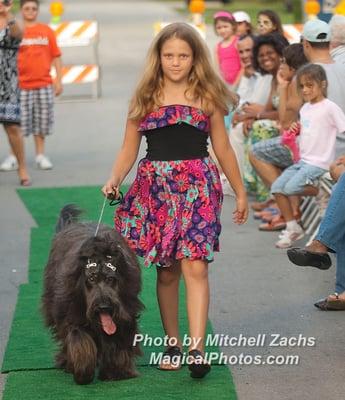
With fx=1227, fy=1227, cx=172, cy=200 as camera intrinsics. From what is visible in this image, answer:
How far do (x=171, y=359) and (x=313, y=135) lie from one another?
3.43 m

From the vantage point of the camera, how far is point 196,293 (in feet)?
22.1

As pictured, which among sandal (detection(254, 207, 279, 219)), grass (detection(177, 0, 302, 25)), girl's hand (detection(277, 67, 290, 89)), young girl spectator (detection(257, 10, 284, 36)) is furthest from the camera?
grass (detection(177, 0, 302, 25))

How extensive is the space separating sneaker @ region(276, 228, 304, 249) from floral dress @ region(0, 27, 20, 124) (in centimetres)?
390

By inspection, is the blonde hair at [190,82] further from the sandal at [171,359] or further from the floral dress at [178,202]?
the sandal at [171,359]

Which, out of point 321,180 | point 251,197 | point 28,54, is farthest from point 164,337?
point 28,54

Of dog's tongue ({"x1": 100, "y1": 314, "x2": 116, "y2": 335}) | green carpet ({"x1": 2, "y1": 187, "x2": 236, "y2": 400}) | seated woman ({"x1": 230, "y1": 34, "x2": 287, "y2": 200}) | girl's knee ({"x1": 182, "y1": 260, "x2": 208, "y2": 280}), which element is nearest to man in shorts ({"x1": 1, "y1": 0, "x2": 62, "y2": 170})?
seated woman ({"x1": 230, "y1": 34, "x2": 287, "y2": 200})

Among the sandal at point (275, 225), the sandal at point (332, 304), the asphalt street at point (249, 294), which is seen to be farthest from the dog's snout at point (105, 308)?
the sandal at point (275, 225)

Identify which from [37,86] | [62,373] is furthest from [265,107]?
[62,373]

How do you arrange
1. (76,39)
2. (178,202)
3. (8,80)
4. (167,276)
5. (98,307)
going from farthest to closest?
1. (76,39)
2. (8,80)
3. (167,276)
4. (178,202)
5. (98,307)

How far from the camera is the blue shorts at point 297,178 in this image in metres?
9.93

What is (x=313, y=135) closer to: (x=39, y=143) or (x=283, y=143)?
(x=283, y=143)

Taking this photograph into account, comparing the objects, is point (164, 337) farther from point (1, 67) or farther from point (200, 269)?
point (1, 67)

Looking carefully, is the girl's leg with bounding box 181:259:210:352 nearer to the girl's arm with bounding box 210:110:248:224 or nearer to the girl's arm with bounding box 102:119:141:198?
the girl's arm with bounding box 210:110:248:224

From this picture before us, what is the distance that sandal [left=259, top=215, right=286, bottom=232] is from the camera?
11048mm
